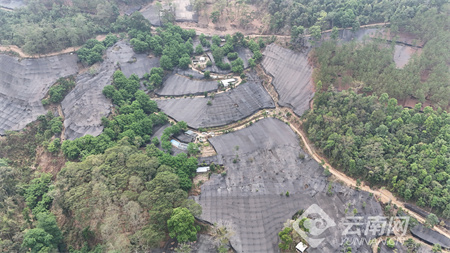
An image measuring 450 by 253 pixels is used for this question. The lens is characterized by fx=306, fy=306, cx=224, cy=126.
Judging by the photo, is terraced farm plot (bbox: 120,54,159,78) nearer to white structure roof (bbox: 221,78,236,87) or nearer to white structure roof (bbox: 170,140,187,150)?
white structure roof (bbox: 221,78,236,87)

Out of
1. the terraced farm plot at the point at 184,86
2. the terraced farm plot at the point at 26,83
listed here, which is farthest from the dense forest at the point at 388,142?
the terraced farm plot at the point at 26,83

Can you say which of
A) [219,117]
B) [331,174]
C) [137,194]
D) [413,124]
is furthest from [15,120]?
[413,124]

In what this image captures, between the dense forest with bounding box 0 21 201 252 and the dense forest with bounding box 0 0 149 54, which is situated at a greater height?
the dense forest with bounding box 0 0 149 54

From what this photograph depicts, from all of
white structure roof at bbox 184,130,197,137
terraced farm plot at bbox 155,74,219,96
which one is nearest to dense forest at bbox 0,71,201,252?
white structure roof at bbox 184,130,197,137

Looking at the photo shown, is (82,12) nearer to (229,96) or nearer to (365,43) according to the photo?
(229,96)

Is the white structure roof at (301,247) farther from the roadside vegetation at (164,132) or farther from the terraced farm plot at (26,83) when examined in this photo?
the terraced farm plot at (26,83)
